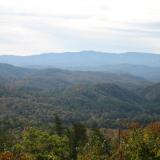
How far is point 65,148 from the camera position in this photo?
199 feet

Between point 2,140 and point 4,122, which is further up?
point 2,140

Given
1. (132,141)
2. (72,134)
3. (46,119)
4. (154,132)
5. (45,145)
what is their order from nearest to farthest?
(132,141)
(154,132)
(45,145)
(72,134)
(46,119)

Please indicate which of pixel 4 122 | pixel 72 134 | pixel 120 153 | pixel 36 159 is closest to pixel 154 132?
pixel 120 153

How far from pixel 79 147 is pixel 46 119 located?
12899 centimetres

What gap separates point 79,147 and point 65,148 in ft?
38.2

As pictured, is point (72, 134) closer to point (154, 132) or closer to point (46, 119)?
point (154, 132)

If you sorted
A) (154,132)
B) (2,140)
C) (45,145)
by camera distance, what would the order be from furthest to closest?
(2,140), (45,145), (154,132)

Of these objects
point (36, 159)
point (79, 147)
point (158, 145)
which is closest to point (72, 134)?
point (79, 147)

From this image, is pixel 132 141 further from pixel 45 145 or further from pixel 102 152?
pixel 45 145

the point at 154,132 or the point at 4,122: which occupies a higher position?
the point at 154,132

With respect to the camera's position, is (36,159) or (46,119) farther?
(46,119)

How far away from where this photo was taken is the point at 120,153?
38844 mm

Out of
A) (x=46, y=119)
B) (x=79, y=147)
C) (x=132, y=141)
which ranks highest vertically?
(x=132, y=141)

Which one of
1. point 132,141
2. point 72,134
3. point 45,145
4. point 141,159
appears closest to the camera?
point 141,159
